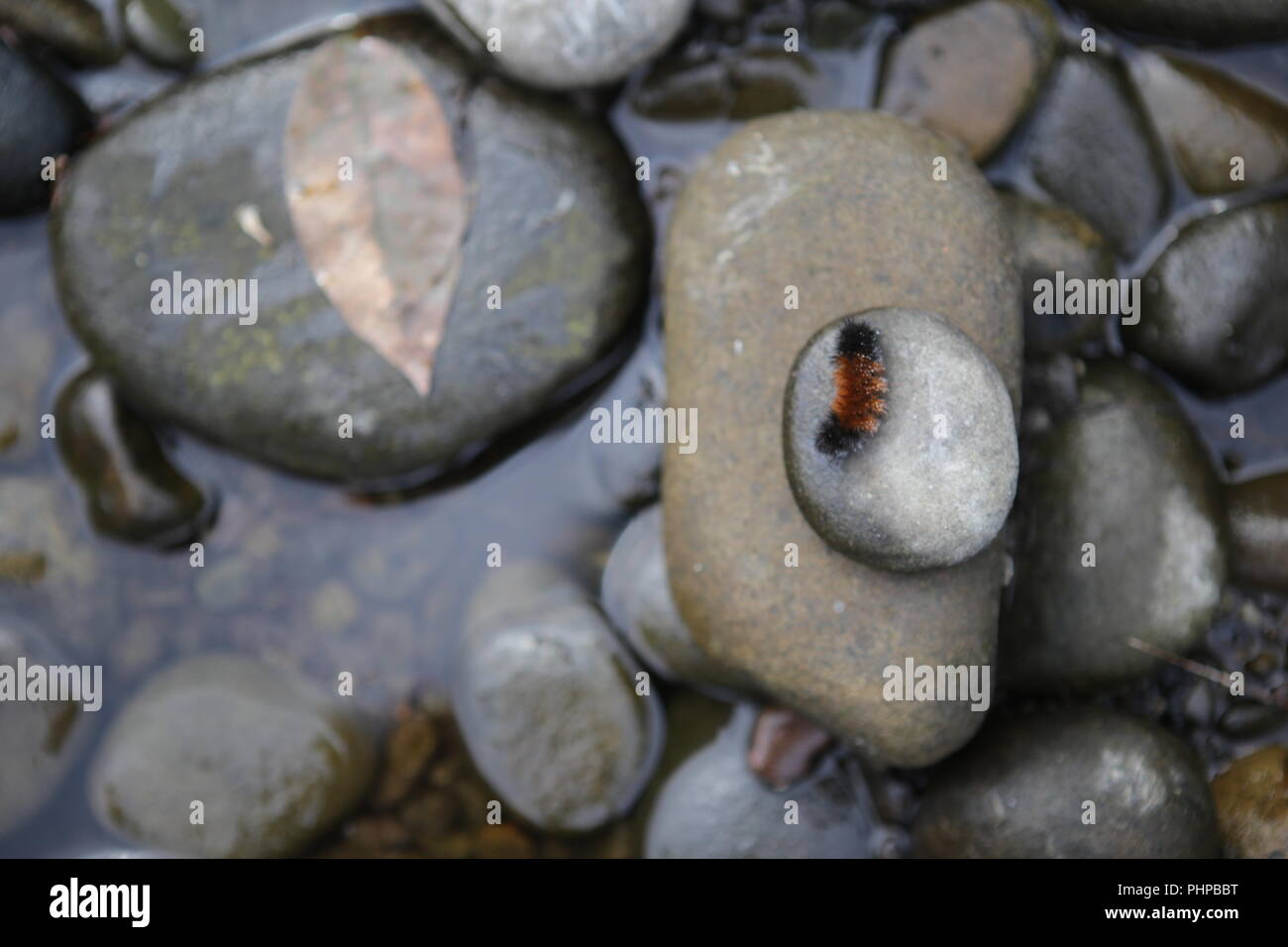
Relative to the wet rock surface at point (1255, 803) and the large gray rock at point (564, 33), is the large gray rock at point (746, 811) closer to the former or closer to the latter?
the wet rock surface at point (1255, 803)

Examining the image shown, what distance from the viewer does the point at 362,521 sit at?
3.38m

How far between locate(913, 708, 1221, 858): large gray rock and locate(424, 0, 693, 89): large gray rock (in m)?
2.38

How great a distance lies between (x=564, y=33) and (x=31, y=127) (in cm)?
169

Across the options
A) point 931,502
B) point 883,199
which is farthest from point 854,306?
point 931,502

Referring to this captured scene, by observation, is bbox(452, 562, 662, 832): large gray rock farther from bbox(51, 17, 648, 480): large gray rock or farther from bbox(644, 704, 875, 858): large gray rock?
bbox(51, 17, 648, 480): large gray rock

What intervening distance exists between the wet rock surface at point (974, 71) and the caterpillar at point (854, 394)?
1.10 meters

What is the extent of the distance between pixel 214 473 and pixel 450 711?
1.11 meters

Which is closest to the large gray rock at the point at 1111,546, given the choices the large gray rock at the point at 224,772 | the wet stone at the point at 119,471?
the large gray rock at the point at 224,772

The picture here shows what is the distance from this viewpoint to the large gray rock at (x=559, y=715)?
3111 millimetres

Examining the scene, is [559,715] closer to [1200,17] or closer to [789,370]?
[789,370]

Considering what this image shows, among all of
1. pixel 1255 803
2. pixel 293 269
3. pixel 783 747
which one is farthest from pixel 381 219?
pixel 1255 803

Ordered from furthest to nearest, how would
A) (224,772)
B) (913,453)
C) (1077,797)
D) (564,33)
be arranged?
(224,772) < (564,33) < (1077,797) < (913,453)
